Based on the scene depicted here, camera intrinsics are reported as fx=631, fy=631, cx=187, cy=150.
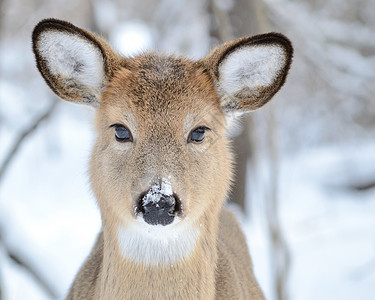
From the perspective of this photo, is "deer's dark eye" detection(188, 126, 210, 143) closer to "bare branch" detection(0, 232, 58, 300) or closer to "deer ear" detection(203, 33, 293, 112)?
"deer ear" detection(203, 33, 293, 112)

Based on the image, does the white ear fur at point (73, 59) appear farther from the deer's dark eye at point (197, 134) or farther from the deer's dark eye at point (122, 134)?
the deer's dark eye at point (197, 134)

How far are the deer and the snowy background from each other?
48 cm

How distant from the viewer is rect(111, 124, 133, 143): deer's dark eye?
324cm

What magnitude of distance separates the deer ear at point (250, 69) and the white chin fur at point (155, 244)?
2.66 feet

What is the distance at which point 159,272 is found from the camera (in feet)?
10.4

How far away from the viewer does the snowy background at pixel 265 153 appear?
6.07 metres

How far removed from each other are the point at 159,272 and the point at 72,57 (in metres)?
1.23

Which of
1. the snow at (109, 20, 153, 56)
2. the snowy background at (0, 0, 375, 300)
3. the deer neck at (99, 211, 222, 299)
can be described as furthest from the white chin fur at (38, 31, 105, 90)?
the snow at (109, 20, 153, 56)

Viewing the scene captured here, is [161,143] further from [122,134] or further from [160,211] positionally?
[160,211]

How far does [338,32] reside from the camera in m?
10.2

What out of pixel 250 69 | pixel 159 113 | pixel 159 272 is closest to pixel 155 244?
pixel 159 272

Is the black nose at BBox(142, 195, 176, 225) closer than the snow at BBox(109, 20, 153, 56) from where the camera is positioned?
Yes

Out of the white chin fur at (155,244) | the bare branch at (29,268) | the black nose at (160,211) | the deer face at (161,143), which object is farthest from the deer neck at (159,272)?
the bare branch at (29,268)

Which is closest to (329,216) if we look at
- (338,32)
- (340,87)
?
(340,87)
